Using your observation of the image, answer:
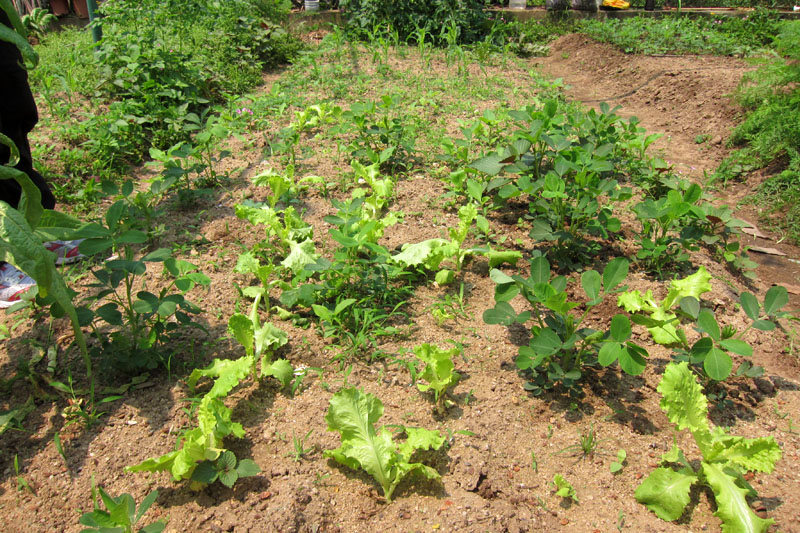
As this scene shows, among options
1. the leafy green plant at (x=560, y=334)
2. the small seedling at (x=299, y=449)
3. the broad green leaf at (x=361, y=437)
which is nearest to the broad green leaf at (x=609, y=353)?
the leafy green plant at (x=560, y=334)

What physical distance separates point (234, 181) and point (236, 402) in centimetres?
194

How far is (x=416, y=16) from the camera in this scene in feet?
22.5

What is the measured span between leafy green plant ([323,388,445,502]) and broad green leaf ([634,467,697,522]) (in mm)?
666

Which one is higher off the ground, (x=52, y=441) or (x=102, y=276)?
(x=102, y=276)

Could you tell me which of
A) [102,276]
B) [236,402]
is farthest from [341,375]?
[102,276]

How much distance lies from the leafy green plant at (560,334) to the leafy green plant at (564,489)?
1.22 ft

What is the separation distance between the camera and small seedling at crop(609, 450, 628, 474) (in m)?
1.90

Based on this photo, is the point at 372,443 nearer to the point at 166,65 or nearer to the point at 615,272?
the point at 615,272

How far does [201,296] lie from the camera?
2.67 meters

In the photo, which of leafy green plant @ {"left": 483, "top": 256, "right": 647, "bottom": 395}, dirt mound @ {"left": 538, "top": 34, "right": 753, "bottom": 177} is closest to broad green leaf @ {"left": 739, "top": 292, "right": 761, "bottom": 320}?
leafy green plant @ {"left": 483, "top": 256, "right": 647, "bottom": 395}

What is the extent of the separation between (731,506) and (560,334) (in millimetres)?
794

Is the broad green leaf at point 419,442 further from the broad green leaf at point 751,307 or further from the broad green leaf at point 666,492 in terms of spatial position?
the broad green leaf at point 751,307

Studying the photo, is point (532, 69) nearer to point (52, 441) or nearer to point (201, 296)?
point (201, 296)

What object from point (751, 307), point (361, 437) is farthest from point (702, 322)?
point (361, 437)
